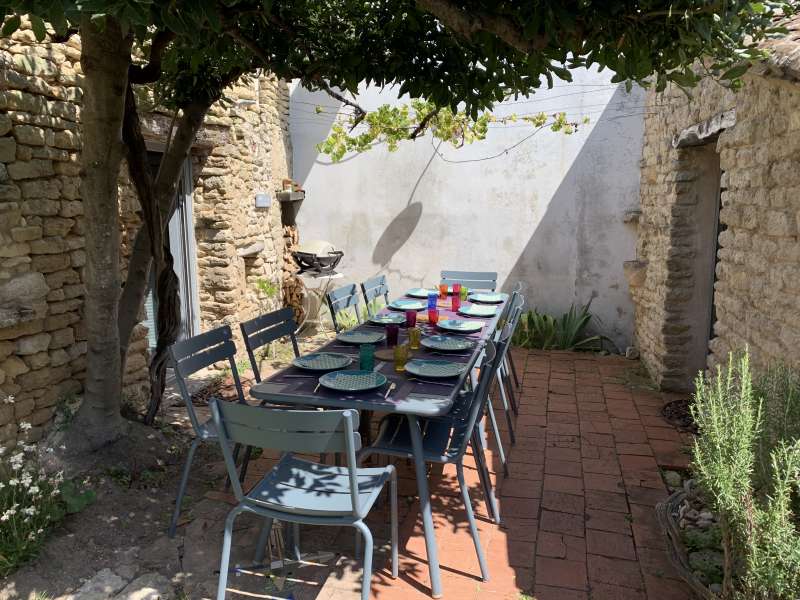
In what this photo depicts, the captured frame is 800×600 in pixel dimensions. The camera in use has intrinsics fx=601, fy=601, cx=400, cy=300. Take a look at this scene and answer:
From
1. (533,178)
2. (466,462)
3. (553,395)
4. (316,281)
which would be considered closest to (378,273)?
(316,281)

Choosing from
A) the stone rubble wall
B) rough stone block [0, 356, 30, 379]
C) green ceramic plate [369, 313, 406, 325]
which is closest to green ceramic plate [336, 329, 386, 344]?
green ceramic plate [369, 313, 406, 325]

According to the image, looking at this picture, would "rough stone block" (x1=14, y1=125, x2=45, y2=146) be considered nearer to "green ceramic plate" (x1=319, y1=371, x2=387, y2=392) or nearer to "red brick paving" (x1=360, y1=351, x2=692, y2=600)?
"green ceramic plate" (x1=319, y1=371, x2=387, y2=392)

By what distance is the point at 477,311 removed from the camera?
4273mm

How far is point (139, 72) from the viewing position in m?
3.26

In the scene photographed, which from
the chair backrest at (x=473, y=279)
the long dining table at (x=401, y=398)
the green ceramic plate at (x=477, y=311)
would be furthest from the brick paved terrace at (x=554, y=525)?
the chair backrest at (x=473, y=279)

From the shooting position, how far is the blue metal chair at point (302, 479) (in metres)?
2.05

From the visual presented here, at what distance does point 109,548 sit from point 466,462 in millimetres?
1907

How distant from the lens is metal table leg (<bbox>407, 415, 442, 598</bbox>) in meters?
2.38

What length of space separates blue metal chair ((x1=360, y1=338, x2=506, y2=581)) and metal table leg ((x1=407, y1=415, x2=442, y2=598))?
4.5 inches

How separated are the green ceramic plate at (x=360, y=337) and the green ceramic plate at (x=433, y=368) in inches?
19.4

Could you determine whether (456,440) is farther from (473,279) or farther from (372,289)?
(473,279)

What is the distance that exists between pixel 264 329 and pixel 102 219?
119cm

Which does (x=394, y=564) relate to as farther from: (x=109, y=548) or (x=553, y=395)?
(x=553, y=395)

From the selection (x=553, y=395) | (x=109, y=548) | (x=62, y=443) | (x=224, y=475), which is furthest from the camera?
(x=553, y=395)
